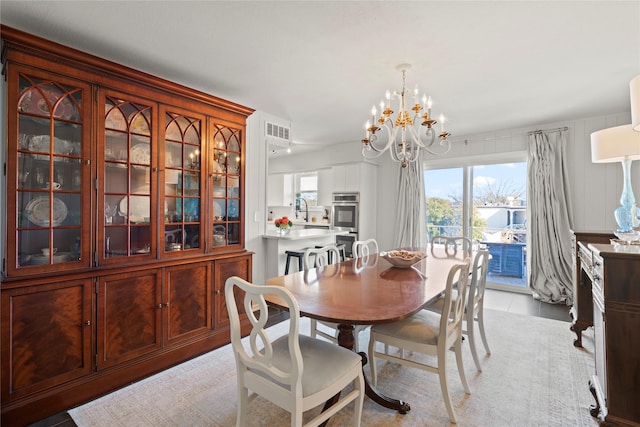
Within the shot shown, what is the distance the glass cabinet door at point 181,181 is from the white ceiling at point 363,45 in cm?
51

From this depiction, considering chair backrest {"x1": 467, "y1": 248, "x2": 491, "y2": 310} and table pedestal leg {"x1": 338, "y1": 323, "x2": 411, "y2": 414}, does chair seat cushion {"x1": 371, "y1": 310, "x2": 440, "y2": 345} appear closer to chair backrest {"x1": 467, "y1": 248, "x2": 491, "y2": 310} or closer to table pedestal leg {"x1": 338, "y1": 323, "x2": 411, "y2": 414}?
table pedestal leg {"x1": 338, "y1": 323, "x2": 411, "y2": 414}

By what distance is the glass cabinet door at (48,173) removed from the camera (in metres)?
1.88

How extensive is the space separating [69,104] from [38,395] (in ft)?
6.18

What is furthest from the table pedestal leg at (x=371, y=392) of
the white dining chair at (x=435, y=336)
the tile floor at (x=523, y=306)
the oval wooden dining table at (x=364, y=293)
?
the tile floor at (x=523, y=306)

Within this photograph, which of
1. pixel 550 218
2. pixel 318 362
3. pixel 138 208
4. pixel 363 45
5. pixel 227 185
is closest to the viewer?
pixel 318 362

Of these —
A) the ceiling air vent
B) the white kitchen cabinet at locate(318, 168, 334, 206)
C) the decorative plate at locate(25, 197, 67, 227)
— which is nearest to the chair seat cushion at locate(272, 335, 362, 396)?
the decorative plate at locate(25, 197, 67, 227)

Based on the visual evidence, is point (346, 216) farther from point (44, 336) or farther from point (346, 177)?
point (44, 336)

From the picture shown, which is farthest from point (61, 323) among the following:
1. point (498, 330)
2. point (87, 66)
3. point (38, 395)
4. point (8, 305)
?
point (498, 330)

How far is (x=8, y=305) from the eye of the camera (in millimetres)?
1776

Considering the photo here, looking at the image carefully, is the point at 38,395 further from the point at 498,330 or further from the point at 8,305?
the point at 498,330

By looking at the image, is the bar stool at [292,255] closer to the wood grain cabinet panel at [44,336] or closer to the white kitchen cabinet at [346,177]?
the white kitchen cabinet at [346,177]

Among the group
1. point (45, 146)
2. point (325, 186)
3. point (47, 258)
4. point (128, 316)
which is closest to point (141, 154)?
point (45, 146)

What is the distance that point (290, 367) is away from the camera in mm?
1482

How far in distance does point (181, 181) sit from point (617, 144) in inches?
140
